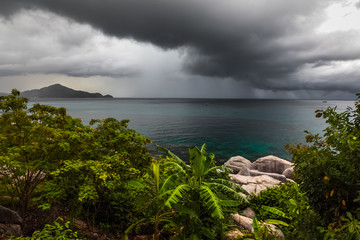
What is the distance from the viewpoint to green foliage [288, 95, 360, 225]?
324 centimetres

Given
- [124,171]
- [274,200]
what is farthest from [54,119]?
[274,200]

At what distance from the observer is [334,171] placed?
326cm

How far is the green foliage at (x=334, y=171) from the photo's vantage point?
3.24 meters

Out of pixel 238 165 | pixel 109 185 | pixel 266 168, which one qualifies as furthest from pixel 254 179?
pixel 109 185

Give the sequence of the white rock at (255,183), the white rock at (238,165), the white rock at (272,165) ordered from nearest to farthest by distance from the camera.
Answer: the white rock at (255,183)
the white rock at (238,165)
the white rock at (272,165)

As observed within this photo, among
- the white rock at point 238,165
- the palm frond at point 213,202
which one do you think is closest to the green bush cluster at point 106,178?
the palm frond at point 213,202

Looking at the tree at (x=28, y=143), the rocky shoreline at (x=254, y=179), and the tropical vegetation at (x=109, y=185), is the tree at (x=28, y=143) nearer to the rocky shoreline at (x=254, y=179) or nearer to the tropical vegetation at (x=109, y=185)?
the tropical vegetation at (x=109, y=185)

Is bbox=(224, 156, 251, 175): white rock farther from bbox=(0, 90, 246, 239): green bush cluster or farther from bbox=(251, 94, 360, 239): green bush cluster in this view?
bbox=(251, 94, 360, 239): green bush cluster

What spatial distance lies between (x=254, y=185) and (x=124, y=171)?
12.3 meters

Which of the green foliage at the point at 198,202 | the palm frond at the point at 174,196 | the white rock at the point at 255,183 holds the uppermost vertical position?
the palm frond at the point at 174,196

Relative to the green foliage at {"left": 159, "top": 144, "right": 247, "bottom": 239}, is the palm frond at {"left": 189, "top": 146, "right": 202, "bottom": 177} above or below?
above

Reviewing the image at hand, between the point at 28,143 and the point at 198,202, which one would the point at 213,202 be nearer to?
the point at 198,202

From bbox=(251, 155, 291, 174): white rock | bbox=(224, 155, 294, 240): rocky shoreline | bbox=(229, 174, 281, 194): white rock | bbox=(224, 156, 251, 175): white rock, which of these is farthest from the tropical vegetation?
bbox=(251, 155, 291, 174): white rock

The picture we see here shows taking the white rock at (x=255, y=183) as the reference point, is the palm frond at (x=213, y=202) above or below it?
above
